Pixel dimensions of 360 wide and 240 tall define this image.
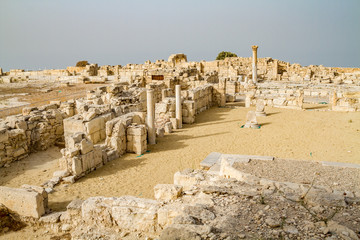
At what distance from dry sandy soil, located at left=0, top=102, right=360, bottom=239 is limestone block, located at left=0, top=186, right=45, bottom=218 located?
0.40 metres

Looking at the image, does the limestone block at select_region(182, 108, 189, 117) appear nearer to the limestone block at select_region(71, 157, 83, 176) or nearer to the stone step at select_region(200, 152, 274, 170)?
the stone step at select_region(200, 152, 274, 170)

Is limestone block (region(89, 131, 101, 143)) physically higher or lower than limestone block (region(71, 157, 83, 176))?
higher

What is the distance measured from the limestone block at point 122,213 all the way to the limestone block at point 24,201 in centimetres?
128

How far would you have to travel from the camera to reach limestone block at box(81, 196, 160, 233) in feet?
15.6

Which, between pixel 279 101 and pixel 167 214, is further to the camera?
pixel 279 101

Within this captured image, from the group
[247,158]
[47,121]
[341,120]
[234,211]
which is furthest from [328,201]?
[341,120]

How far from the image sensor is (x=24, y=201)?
239 inches

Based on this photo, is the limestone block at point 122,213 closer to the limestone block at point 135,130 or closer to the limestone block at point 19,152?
the limestone block at point 135,130

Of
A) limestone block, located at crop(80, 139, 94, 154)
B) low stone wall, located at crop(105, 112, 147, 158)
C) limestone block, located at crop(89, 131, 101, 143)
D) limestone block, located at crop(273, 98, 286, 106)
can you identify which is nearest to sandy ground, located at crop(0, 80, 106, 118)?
limestone block, located at crop(89, 131, 101, 143)

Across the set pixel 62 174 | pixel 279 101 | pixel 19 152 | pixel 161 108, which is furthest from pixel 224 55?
pixel 62 174

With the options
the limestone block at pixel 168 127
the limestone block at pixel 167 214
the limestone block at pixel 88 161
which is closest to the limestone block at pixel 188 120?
the limestone block at pixel 168 127

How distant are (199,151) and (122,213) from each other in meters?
5.99

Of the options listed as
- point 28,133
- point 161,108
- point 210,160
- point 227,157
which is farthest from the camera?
point 161,108

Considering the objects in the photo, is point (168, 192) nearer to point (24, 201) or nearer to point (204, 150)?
point (24, 201)
